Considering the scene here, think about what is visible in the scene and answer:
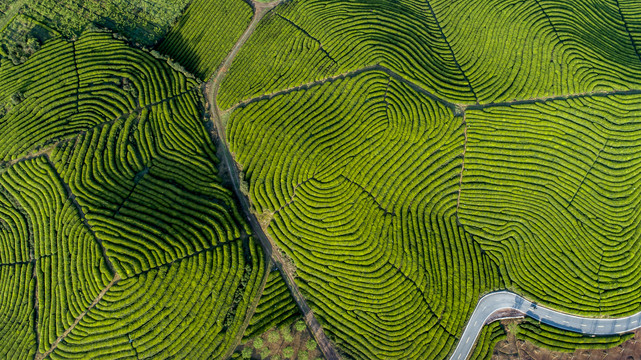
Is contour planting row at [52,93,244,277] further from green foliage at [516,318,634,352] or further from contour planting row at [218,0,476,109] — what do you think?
green foliage at [516,318,634,352]

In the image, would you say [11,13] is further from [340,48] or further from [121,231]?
[340,48]

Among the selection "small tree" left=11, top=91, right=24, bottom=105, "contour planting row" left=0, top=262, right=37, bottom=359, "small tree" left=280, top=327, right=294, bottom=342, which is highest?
"small tree" left=280, top=327, right=294, bottom=342

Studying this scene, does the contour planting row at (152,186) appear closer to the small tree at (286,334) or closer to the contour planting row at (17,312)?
the contour planting row at (17,312)

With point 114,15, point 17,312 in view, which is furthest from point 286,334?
point 114,15

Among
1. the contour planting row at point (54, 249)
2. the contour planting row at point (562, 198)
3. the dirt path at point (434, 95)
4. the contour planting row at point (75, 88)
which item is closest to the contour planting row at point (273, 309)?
the contour planting row at point (54, 249)

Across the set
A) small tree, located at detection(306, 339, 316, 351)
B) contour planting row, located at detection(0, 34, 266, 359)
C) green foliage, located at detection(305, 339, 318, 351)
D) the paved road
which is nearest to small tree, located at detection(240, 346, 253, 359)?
contour planting row, located at detection(0, 34, 266, 359)
